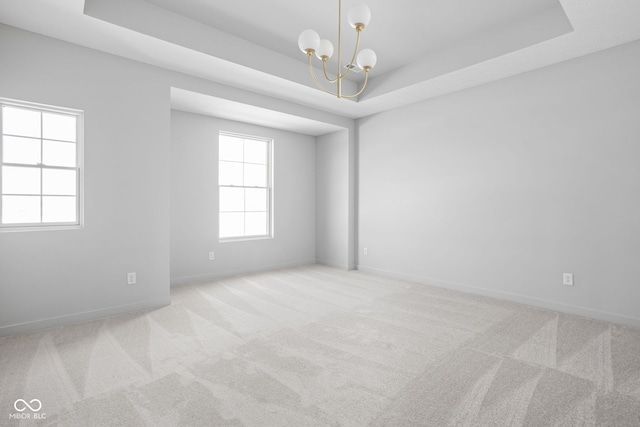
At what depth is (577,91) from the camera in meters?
3.40

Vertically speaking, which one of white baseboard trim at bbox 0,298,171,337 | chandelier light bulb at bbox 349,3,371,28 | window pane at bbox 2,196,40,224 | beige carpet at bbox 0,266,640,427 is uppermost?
chandelier light bulb at bbox 349,3,371,28

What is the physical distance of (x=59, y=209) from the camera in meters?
3.19

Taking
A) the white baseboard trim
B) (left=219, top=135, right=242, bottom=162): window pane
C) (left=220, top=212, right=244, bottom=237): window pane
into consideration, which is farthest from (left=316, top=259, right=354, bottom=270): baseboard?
the white baseboard trim

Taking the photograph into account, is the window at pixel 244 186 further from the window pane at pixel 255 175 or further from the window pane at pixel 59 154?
the window pane at pixel 59 154

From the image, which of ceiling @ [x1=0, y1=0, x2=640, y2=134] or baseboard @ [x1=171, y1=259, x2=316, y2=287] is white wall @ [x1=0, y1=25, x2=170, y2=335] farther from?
baseboard @ [x1=171, y1=259, x2=316, y2=287]

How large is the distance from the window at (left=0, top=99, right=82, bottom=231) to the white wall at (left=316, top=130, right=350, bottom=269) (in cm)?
380

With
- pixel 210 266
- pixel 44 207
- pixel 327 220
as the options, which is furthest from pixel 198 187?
pixel 327 220

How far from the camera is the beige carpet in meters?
1.83

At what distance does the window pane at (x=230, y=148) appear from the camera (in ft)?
17.2

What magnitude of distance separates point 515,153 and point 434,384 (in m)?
2.95

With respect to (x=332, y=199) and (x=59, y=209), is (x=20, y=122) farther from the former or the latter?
(x=332, y=199)

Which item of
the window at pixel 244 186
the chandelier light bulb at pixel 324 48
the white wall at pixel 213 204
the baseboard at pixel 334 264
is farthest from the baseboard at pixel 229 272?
the chandelier light bulb at pixel 324 48

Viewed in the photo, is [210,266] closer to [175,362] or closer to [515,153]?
[175,362]

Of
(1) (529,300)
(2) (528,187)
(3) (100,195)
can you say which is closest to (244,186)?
(3) (100,195)
